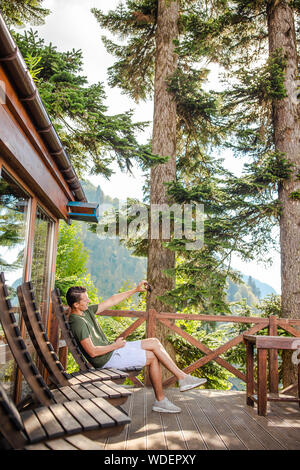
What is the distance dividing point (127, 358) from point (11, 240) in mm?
1471

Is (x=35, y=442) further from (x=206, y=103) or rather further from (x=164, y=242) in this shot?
(x=206, y=103)

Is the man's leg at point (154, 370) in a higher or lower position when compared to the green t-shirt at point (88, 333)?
lower

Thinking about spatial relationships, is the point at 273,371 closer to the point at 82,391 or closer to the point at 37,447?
the point at 82,391

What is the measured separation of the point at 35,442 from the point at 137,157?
204 inches

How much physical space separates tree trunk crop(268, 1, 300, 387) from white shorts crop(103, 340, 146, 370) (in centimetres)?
400

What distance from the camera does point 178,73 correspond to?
25.8 feet

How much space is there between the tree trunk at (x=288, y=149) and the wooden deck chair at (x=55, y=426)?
5.32 meters

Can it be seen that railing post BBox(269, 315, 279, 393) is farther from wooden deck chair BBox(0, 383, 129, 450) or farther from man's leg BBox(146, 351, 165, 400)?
wooden deck chair BBox(0, 383, 129, 450)

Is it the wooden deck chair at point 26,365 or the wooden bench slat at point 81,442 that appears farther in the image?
the wooden deck chair at point 26,365

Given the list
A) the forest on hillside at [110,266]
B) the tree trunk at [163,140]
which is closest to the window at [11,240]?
the tree trunk at [163,140]

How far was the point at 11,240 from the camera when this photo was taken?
9.58 ft

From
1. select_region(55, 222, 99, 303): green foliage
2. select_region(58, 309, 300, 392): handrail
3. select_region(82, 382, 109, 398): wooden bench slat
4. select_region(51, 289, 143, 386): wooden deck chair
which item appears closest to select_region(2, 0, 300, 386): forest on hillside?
select_region(58, 309, 300, 392): handrail

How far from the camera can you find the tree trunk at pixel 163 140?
7035 millimetres

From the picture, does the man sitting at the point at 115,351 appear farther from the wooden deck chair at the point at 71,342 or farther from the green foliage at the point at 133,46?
the green foliage at the point at 133,46
